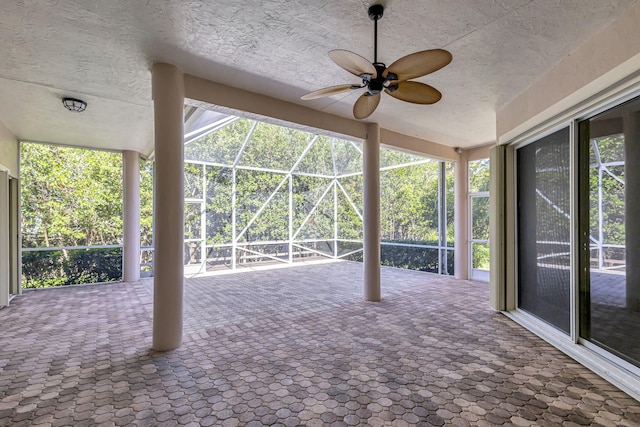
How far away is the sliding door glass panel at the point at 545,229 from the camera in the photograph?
127 inches

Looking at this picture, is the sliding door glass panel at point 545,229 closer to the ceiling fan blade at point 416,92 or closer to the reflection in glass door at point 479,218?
the ceiling fan blade at point 416,92

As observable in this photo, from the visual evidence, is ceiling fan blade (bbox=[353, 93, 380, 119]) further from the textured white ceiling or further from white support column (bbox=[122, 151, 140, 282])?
white support column (bbox=[122, 151, 140, 282])

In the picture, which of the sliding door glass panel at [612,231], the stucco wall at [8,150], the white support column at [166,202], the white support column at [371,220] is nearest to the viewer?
the sliding door glass panel at [612,231]

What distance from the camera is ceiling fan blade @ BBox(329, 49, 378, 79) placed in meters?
2.09

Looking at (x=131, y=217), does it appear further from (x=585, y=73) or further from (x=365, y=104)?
(x=585, y=73)

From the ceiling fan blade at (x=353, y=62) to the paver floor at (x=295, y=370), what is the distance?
7.79 feet

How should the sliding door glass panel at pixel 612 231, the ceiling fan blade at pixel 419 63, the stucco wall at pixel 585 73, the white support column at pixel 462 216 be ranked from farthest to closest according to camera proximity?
1. the white support column at pixel 462 216
2. the sliding door glass panel at pixel 612 231
3. the stucco wall at pixel 585 73
4. the ceiling fan blade at pixel 419 63

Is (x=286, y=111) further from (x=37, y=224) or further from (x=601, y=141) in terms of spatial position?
(x=37, y=224)

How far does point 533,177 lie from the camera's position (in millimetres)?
3844

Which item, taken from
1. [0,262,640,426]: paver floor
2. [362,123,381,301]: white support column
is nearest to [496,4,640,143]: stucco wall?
[362,123,381,301]: white support column

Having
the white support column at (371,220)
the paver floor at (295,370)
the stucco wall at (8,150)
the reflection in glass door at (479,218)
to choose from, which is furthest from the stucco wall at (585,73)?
the stucco wall at (8,150)

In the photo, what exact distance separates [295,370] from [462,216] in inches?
216

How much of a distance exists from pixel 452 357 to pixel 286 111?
11.1 feet

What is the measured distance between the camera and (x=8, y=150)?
5027 mm
